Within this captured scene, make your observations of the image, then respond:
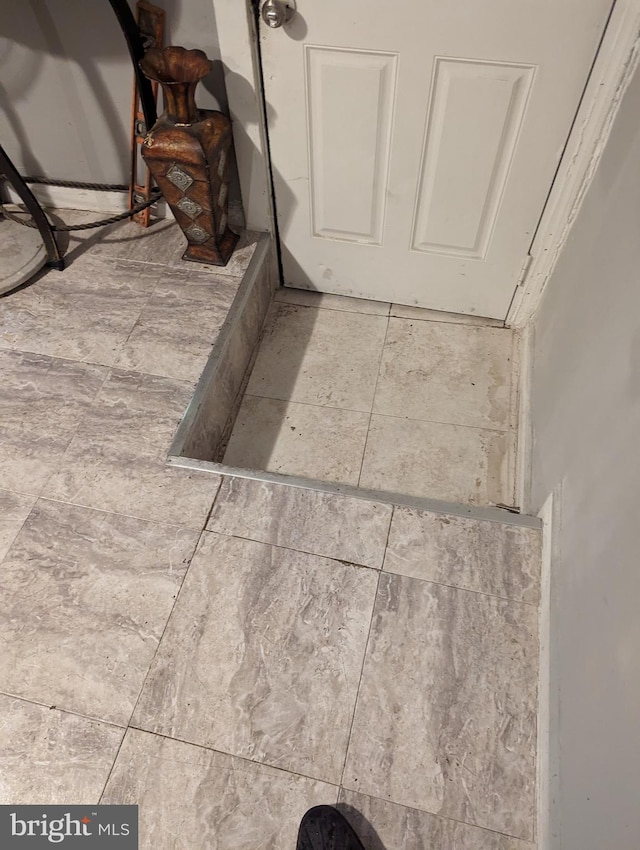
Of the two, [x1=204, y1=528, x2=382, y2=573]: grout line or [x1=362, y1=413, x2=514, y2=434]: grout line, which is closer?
[x1=204, y1=528, x2=382, y2=573]: grout line

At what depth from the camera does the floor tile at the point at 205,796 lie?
1.13m

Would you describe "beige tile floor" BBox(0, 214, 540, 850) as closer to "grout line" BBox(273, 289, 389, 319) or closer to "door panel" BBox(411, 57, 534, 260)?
"grout line" BBox(273, 289, 389, 319)

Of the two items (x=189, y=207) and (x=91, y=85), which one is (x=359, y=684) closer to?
(x=189, y=207)

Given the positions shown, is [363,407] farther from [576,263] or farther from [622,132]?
[622,132]

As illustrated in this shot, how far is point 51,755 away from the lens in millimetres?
1188

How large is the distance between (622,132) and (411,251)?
766 millimetres

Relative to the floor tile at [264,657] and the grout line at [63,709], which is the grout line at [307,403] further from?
the grout line at [63,709]

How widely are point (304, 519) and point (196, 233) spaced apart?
1.05 m

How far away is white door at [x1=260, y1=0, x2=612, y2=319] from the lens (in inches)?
57.2

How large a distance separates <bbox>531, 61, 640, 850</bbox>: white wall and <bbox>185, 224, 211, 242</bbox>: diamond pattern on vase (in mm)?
1158

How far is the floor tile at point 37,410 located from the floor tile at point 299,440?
49cm

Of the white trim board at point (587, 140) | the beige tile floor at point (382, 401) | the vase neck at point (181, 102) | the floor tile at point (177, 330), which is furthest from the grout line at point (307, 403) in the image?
the vase neck at point (181, 102)

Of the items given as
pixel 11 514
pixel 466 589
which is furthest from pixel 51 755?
pixel 466 589

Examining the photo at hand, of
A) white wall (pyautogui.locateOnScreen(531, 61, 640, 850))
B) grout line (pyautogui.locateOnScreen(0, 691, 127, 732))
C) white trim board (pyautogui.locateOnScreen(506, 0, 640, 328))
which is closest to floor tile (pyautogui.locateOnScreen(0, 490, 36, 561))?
grout line (pyautogui.locateOnScreen(0, 691, 127, 732))
